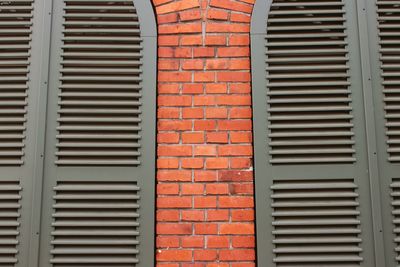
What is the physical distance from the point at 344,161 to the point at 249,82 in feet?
2.56

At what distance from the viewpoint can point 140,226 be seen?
8.63ft

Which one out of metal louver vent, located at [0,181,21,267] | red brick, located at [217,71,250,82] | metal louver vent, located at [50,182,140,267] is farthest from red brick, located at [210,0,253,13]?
metal louver vent, located at [0,181,21,267]

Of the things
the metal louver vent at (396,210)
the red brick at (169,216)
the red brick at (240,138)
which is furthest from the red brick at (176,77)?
the metal louver vent at (396,210)

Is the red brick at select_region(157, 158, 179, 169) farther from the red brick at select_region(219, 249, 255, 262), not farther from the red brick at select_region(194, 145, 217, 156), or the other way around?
the red brick at select_region(219, 249, 255, 262)

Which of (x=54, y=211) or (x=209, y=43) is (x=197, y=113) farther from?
(x=54, y=211)

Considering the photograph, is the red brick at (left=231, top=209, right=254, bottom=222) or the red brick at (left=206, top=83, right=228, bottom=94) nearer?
the red brick at (left=231, top=209, right=254, bottom=222)

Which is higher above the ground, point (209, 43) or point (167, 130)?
point (209, 43)

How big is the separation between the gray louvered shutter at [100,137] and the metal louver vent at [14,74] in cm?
19

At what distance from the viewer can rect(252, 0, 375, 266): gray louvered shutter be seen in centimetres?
262

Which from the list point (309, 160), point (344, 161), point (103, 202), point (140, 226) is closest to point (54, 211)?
point (103, 202)

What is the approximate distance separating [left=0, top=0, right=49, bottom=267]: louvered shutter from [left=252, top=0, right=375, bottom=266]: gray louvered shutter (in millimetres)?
1416

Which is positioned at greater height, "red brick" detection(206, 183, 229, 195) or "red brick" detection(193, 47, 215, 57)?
"red brick" detection(193, 47, 215, 57)

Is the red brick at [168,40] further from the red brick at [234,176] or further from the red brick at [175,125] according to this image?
the red brick at [234,176]

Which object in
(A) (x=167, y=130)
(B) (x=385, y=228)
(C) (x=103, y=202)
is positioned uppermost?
(A) (x=167, y=130)
